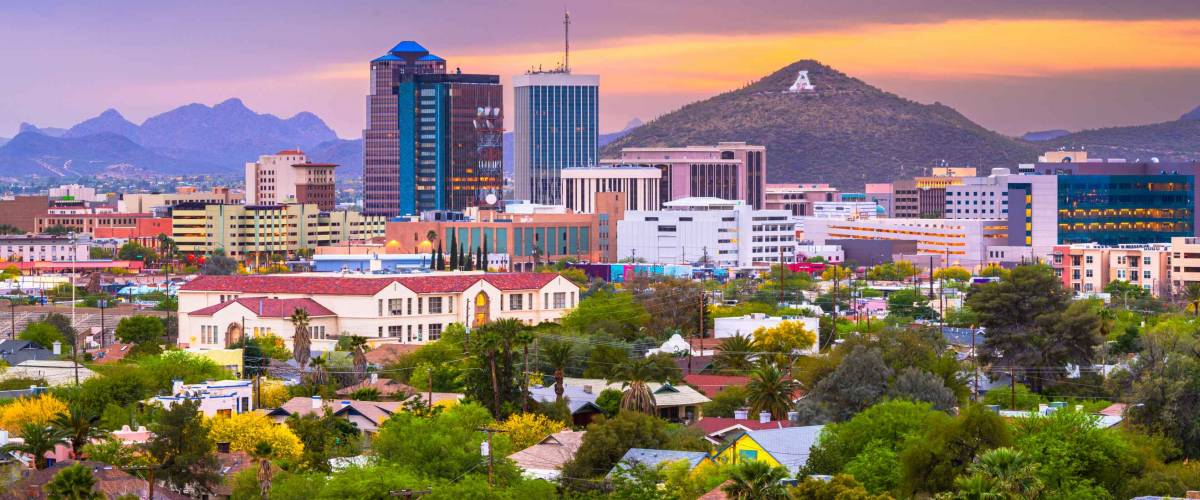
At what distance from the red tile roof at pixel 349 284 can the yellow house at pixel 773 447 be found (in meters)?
45.4

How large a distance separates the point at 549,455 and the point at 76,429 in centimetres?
1354

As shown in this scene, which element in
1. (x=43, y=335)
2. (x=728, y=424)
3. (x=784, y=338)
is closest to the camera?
(x=728, y=424)

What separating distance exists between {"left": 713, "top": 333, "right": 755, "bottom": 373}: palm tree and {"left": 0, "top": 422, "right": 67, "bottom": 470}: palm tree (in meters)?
35.7

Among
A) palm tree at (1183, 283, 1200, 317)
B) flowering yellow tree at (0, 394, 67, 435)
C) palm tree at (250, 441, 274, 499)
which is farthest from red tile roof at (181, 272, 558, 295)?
palm tree at (250, 441, 274, 499)

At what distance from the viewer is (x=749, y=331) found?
10212cm

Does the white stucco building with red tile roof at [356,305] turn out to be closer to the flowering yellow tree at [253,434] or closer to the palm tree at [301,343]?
the palm tree at [301,343]

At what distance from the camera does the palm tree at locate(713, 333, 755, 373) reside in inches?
3524

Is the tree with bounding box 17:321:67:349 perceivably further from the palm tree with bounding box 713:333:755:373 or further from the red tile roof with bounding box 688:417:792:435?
the red tile roof with bounding box 688:417:792:435

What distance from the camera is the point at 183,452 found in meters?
56.7

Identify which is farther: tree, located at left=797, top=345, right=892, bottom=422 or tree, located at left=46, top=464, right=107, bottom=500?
tree, located at left=797, top=345, right=892, bottom=422

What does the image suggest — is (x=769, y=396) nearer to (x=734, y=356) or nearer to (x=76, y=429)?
(x=734, y=356)

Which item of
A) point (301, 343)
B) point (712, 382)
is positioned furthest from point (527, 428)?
point (301, 343)

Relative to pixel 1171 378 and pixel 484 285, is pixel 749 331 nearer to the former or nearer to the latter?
pixel 484 285

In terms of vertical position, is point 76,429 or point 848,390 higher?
point 848,390
